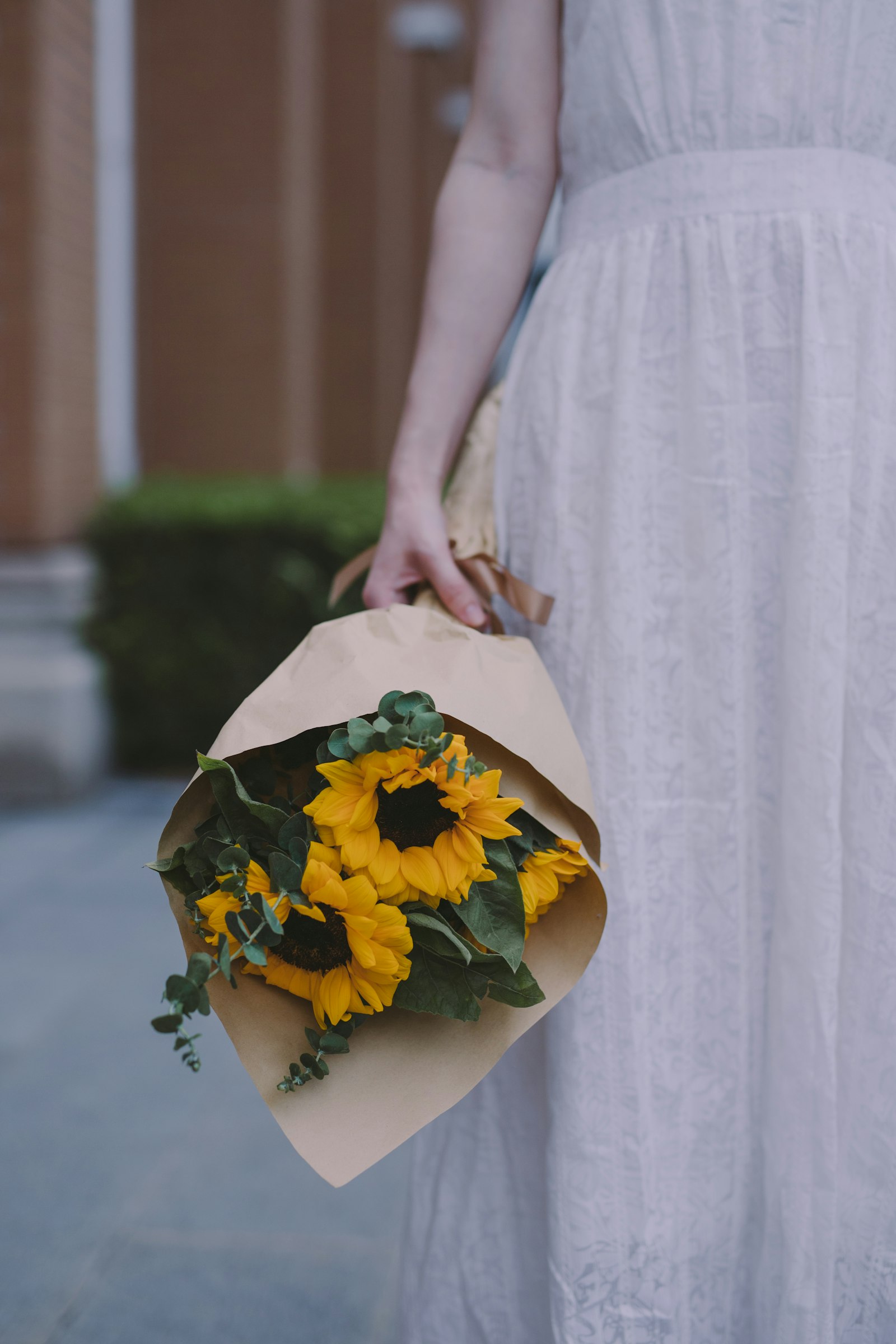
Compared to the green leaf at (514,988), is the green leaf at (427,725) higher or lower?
higher

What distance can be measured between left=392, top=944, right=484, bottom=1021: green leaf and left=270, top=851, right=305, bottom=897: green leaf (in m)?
0.10

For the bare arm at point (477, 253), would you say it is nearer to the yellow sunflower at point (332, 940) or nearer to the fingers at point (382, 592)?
the fingers at point (382, 592)

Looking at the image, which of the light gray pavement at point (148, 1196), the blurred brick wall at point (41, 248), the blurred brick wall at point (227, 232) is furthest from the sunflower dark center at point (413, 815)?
the blurred brick wall at point (227, 232)

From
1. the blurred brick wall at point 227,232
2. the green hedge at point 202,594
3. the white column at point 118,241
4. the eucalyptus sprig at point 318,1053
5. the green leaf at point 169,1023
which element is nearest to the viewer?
the green leaf at point 169,1023

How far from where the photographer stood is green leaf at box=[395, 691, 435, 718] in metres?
0.77

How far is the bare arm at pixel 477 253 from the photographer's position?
107 cm

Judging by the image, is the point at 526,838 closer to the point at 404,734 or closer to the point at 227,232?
the point at 404,734

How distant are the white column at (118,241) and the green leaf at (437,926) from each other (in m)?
5.40

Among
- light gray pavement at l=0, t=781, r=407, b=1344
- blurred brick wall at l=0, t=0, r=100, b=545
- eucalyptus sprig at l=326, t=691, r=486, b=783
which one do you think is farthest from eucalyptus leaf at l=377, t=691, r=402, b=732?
blurred brick wall at l=0, t=0, r=100, b=545

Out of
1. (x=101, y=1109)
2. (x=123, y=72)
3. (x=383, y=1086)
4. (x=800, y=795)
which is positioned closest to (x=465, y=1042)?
(x=383, y=1086)

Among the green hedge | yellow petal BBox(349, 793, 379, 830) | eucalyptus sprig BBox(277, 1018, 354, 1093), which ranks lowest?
the green hedge

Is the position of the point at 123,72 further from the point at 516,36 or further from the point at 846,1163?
the point at 846,1163

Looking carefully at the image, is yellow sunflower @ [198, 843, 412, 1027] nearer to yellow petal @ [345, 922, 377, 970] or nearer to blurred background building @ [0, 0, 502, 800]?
yellow petal @ [345, 922, 377, 970]

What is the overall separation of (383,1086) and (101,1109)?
1564mm
